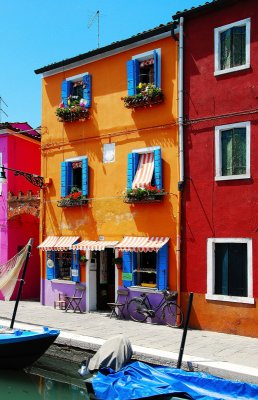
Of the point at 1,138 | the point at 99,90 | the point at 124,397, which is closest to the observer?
the point at 124,397

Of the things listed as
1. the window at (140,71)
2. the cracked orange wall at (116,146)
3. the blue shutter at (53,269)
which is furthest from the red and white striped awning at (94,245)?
the window at (140,71)

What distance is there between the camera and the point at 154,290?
14281 millimetres

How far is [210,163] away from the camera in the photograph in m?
13.4

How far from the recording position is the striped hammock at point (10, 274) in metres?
13.1

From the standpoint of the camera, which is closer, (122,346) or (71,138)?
(122,346)

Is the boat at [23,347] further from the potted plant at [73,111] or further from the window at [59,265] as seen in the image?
the potted plant at [73,111]

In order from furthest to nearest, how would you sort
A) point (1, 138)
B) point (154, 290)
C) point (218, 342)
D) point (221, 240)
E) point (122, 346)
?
point (1, 138) → point (154, 290) → point (221, 240) → point (218, 342) → point (122, 346)

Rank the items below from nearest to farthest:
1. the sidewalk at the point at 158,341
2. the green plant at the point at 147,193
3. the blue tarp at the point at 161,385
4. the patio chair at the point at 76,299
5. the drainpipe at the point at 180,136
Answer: the blue tarp at the point at 161,385
the sidewalk at the point at 158,341
the drainpipe at the point at 180,136
the green plant at the point at 147,193
the patio chair at the point at 76,299

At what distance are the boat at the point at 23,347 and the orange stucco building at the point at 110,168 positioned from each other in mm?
3944

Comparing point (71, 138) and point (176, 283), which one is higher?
point (71, 138)

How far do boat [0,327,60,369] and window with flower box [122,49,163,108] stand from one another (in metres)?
7.37

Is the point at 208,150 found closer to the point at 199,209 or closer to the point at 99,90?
the point at 199,209

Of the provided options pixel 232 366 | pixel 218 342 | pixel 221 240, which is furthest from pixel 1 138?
pixel 232 366

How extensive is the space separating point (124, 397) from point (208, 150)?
7482 millimetres
